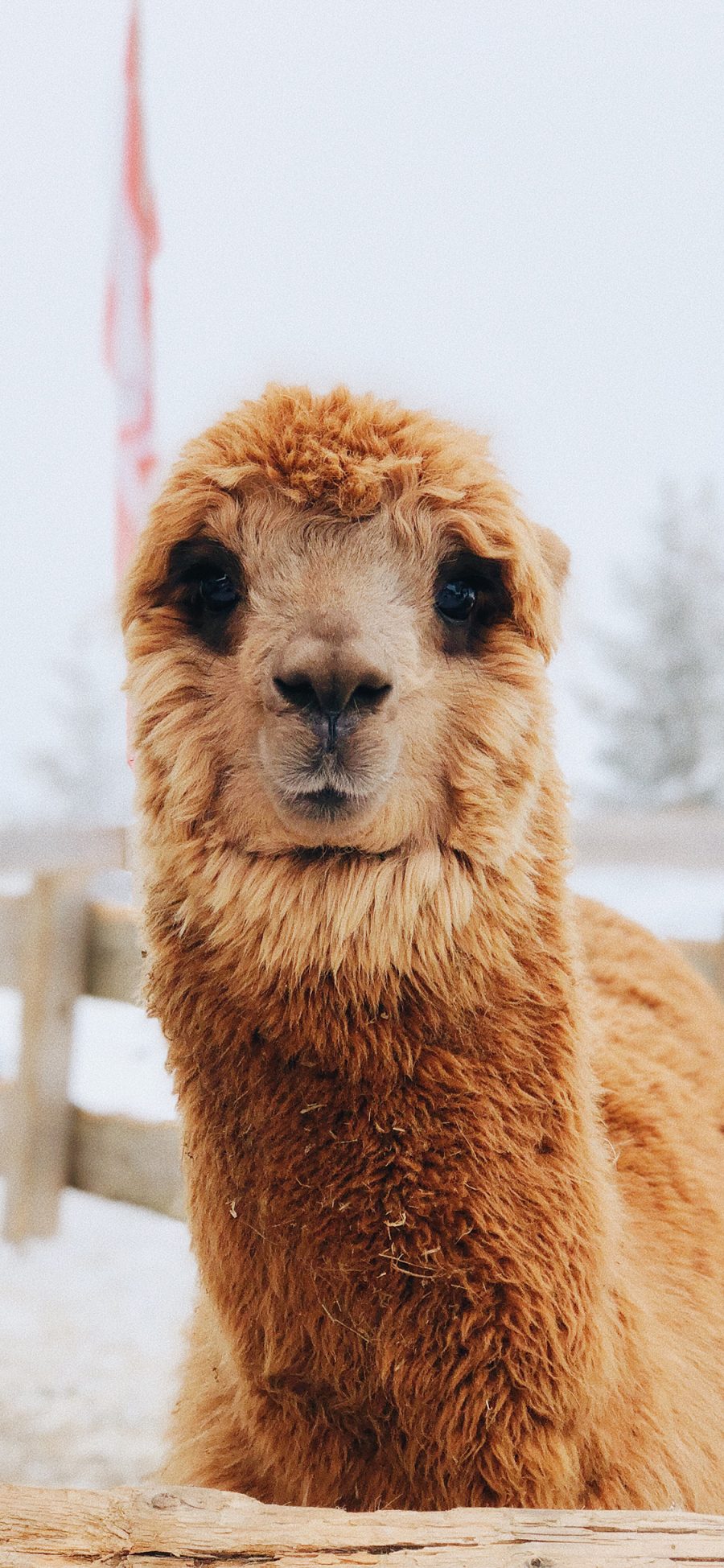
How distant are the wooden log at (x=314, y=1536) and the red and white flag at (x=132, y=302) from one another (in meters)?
6.06

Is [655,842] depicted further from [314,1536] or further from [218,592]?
[314,1536]

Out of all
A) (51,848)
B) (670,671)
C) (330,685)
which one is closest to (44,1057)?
(51,848)

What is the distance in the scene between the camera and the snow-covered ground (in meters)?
3.32

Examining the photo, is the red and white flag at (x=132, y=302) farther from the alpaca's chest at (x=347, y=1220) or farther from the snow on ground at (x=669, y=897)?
the alpaca's chest at (x=347, y=1220)

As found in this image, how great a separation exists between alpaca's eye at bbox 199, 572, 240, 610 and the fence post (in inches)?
126

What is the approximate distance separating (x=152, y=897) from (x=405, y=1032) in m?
0.44

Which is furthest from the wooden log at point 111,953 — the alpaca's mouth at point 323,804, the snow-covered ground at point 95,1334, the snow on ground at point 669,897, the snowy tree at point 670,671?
the snowy tree at point 670,671

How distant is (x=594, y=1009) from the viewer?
8.57 ft

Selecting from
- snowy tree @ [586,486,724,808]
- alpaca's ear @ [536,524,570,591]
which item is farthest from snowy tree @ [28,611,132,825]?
alpaca's ear @ [536,524,570,591]

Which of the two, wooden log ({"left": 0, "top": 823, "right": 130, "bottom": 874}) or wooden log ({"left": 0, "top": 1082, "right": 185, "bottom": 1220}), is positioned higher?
wooden log ({"left": 0, "top": 823, "right": 130, "bottom": 874})

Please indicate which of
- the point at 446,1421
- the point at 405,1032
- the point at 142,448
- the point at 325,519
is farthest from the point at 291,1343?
the point at 142,448

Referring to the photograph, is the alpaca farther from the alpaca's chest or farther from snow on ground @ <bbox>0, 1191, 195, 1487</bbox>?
snow on ground @ <bbox>0, 1191, 195, 1487</bbox>

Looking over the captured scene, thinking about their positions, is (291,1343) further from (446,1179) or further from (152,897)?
(152,897)

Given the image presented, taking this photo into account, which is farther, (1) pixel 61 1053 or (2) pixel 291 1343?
(1) pixel 61 1053
